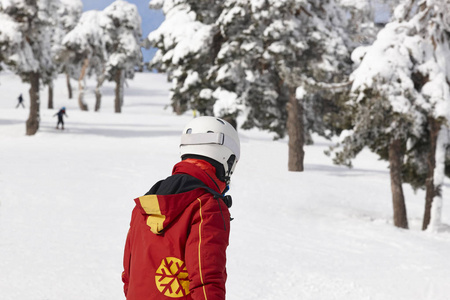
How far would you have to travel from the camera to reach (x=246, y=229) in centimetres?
1179

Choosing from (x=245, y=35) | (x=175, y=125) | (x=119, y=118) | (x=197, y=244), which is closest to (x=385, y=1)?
(x=245, y=35)

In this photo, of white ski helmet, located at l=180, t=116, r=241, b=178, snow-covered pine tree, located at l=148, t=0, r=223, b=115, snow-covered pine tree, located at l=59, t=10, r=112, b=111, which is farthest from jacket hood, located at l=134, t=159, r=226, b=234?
snow-covered pine tree, located at l=59, t=10, r=112, b=111

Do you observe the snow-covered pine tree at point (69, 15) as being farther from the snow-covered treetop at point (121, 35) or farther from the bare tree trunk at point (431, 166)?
the bare tree trunk at point (431, 166)

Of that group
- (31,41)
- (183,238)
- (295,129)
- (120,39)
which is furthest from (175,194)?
(120,39)

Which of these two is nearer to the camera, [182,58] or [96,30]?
[182,58]

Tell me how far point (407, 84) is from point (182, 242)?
11.8 metres

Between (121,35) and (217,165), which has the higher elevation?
(121,35)

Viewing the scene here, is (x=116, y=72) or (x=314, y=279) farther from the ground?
(x=116, y=72)

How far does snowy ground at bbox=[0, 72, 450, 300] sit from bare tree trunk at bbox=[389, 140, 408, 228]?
523 mm

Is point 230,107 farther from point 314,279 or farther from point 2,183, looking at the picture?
point 314,279

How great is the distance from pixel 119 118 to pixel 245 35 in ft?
63.8

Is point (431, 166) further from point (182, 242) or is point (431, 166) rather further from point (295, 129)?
point (182, 242)

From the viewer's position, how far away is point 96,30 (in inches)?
1738

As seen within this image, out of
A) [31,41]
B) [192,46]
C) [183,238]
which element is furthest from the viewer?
[31,41]
